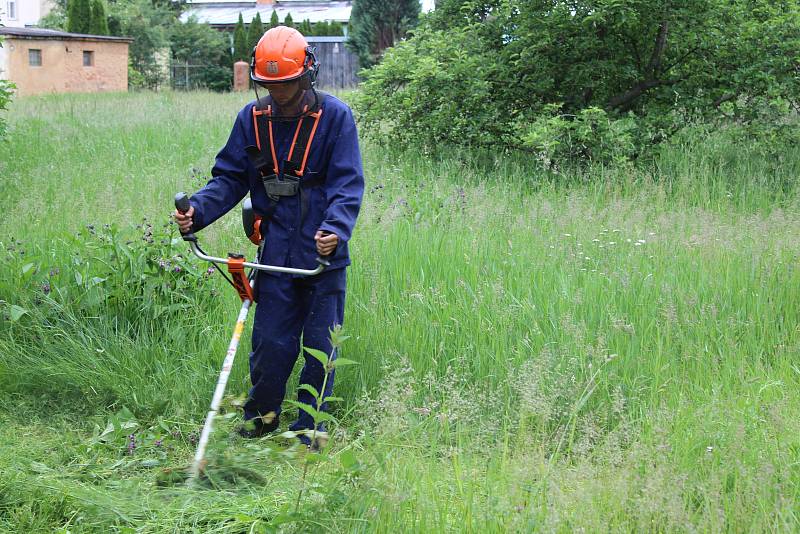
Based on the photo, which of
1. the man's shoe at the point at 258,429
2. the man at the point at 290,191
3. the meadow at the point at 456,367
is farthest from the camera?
the man's shoe at the point at 258,429

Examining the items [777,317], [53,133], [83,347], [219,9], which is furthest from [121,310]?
[219,9]

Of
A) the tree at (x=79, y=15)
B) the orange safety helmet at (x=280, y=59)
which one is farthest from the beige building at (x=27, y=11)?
the orange safety helmet at (x=280, y=59)

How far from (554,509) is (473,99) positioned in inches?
288

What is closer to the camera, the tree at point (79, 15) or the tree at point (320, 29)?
the tree at point (79, 15)

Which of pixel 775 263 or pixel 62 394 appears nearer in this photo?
pixel 62 394

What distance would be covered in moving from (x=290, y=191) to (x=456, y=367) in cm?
123

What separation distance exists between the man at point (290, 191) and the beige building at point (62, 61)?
2744 cm

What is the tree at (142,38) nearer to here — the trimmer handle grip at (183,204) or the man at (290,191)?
the man at (290,191)

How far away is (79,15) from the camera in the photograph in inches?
1523

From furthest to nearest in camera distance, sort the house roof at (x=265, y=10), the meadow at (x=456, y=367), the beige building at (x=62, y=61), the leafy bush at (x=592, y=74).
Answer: the house roof at (x=265, y=10)
the beige building at (x=62, y=61)
the leafy bush at (x=592, y=74)
the meadow at (x=456, y=367)

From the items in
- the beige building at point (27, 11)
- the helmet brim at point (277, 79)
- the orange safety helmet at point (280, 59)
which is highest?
the beige building at point (27, 11)

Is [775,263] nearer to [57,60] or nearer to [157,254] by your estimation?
[157,254]

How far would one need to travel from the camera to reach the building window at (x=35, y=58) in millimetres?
31723

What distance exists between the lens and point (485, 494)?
316 cm
